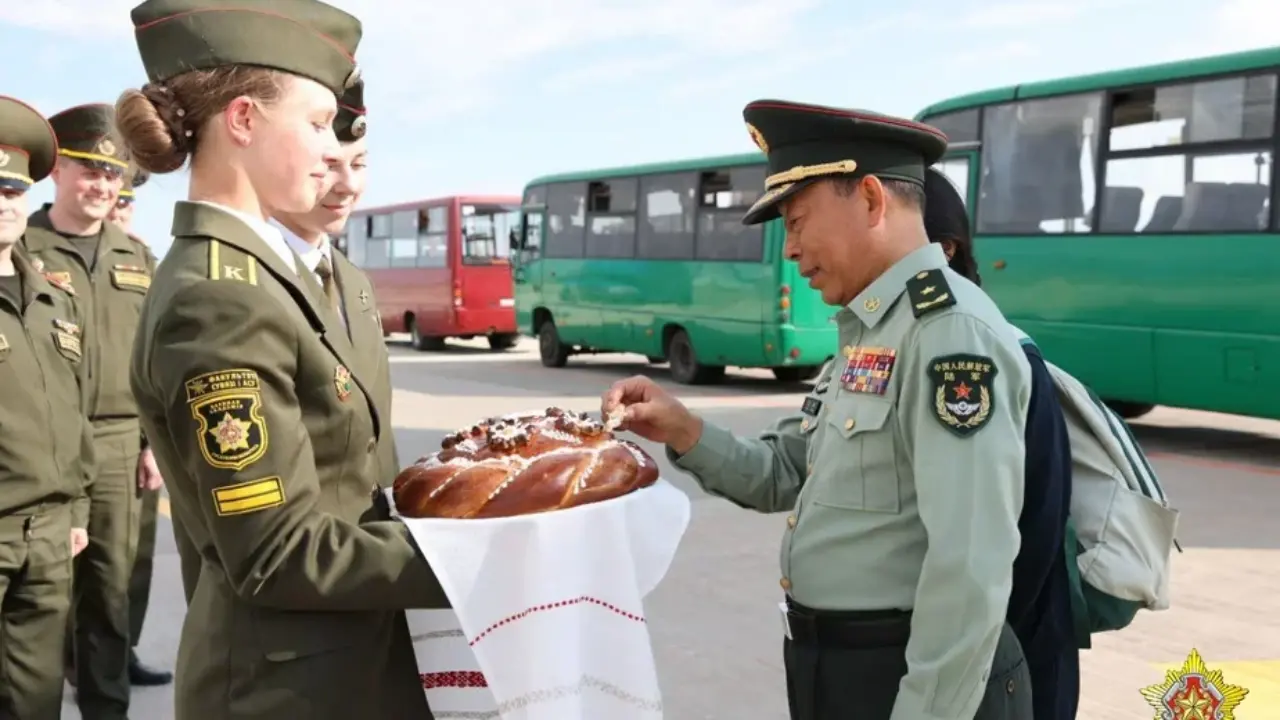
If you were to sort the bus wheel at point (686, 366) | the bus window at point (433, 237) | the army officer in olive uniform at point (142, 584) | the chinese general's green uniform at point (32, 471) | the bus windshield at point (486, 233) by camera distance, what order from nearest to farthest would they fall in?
the chinese general's green uniform at point (32, 471) → the army officer in olive uniform at point (142, 584) → the bus wheel at point (686, 366) → the bus windshield at point (486, 233) → the bus window at point (433, 237)

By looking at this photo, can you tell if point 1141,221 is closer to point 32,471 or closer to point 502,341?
point 32,471

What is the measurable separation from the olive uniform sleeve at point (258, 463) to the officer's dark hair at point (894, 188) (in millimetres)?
1020

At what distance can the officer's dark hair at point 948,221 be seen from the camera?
9.03 feet

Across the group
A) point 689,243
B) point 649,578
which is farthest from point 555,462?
point 689,243

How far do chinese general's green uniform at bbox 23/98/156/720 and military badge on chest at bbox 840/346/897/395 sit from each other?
2794 mm

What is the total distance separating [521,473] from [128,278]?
3157 mm

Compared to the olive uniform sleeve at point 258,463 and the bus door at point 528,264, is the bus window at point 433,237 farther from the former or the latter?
the olive uniform sleeve at point 258,463

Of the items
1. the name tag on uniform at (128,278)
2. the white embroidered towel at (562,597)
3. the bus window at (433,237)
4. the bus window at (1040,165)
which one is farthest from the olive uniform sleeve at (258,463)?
the bus window at (433,237)

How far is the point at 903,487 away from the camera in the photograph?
207 cm

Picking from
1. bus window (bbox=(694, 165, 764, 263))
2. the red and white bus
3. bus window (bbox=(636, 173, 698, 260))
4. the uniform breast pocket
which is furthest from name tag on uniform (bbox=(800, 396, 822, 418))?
the red and white bus

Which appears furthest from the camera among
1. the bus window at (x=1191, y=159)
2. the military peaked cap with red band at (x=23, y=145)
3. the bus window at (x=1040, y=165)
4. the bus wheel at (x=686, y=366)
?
the bus wheel at (x=686, y=366)

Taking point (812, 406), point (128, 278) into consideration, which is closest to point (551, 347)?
point (128, 278)

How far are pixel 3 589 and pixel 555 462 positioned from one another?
2.17 metres

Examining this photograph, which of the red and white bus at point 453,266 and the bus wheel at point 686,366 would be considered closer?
the bus wheel at point 686,366
